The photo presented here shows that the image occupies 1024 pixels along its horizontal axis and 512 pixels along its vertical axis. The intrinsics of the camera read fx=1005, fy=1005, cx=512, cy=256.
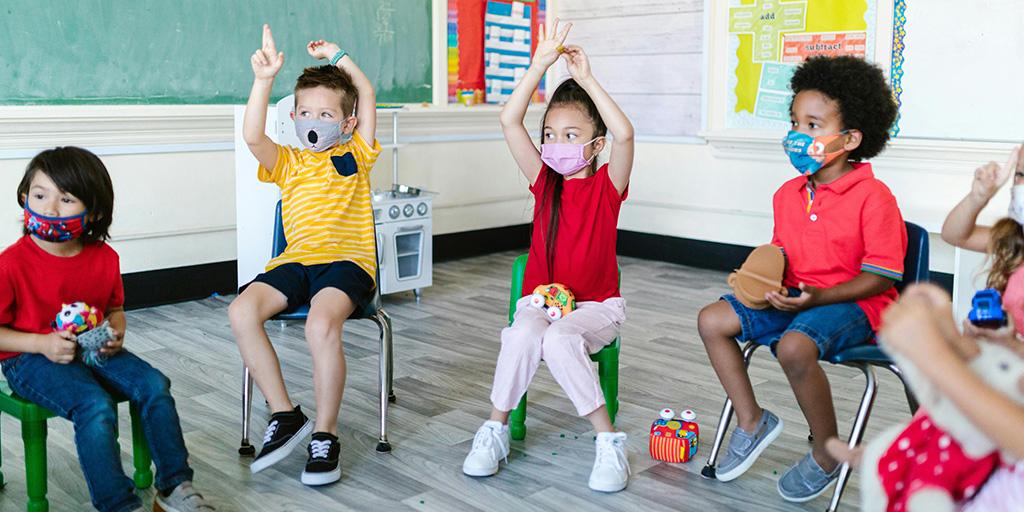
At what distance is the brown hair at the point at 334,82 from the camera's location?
275cm

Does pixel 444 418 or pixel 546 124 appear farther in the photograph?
pixel 444 418

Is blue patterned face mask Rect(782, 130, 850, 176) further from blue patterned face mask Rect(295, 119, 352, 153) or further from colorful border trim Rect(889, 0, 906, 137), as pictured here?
colorful border trim Rect(889, 0, 906, 137)

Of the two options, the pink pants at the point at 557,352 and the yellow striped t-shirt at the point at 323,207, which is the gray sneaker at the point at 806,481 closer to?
the pink pants at the point at 557,352

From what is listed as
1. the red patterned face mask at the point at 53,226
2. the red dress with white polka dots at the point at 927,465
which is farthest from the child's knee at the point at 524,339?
the red dress with white polka dots at the point at 927,465

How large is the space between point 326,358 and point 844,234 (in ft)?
4.22

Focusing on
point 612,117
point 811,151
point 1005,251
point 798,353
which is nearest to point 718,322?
point 798,353

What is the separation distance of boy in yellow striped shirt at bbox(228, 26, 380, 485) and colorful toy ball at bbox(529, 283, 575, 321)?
1.50 feet

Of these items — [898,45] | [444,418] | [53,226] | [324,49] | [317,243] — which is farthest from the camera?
[898,45]

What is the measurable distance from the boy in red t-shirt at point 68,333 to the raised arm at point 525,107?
3.37 feet

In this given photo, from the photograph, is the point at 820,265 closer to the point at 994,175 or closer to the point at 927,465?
the point at 994,175

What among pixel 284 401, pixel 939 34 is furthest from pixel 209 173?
pixel 939 34

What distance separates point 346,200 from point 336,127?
0.20 meters

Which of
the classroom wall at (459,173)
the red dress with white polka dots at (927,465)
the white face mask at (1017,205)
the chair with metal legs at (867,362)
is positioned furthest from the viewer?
the classroom wall at (459,173)

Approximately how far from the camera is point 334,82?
276cm
